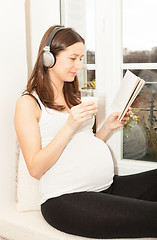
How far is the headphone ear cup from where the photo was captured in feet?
4.41

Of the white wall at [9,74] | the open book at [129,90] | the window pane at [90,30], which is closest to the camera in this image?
the open book at [129,90]

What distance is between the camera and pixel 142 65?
1751mm

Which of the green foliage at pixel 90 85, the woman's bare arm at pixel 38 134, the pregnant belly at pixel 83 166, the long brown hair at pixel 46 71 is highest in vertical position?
the long brown hair at pixel 46 71

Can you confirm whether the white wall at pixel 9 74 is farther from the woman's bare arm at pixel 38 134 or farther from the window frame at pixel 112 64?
the window frame at pixel 112 64

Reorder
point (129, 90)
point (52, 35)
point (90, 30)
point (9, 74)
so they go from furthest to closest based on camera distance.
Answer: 1. point (90, 30)
2. point (9, 74)
3. point (52, 35)
4. point (129, 90)

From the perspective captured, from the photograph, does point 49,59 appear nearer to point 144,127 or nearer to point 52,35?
point 52,35

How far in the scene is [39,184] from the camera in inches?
55.1

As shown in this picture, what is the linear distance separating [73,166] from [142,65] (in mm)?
779

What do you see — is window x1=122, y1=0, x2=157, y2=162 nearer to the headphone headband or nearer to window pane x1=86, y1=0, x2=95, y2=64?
window pane x1=86, y1=0, x2=95, y2=64

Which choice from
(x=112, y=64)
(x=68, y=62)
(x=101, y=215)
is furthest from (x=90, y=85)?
(x=101, y=215)

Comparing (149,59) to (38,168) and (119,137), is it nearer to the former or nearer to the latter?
(119,137)

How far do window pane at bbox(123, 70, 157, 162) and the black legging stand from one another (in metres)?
0.67

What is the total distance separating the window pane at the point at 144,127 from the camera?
1.77 metres

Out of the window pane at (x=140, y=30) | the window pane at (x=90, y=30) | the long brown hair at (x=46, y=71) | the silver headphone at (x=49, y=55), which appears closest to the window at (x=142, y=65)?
the window pane at (x=140, y=30)
